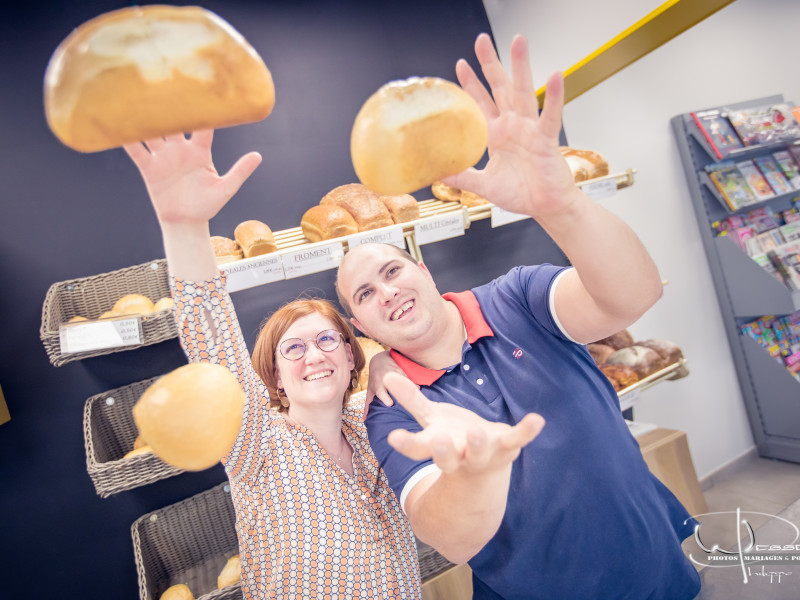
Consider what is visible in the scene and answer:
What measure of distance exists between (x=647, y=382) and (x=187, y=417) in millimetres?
2415

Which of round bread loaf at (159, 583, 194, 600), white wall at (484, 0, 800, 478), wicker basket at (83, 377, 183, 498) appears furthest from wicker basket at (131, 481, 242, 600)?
white wall at (484, 0, 800, 478)

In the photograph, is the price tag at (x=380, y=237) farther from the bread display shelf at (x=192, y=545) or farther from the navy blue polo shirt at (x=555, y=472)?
the bread display shelf at (x=192, y=545)

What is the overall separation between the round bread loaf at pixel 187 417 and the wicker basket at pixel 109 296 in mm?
1261

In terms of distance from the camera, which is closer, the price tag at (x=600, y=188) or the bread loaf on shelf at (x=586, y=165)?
the price tag at (x=600, y=188)

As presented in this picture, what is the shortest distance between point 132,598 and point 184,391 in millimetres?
2045

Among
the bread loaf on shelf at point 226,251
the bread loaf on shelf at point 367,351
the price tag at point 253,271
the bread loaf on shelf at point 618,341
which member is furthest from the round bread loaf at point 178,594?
the bread loaf on shelf at point 618,341

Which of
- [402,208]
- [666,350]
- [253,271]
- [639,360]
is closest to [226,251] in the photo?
[253,271]

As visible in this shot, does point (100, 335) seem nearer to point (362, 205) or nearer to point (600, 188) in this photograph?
point (362, 205)

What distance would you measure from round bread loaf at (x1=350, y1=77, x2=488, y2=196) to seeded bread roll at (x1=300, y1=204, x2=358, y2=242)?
4.66 feet

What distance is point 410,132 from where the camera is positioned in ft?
1.64

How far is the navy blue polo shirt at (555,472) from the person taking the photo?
98cm

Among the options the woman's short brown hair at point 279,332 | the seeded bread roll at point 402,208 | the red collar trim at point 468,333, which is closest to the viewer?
the red collar trim at point 468,333

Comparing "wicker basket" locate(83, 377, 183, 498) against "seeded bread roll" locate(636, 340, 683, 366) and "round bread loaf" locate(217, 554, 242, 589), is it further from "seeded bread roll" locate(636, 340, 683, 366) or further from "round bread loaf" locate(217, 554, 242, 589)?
"seeded bread roll" locate(636, 340, 683, 366)

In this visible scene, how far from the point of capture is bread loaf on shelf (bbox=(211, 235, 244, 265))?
70.2 inches
